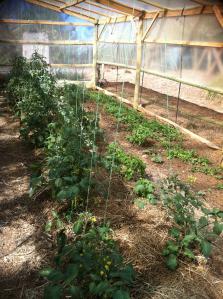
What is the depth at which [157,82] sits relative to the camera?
10.4 metres

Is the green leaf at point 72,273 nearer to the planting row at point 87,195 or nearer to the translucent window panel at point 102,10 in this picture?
the planting row at point 87,195

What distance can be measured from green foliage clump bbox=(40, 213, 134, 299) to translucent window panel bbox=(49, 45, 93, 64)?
9.21 meters

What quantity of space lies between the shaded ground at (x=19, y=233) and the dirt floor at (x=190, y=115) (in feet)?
11.1

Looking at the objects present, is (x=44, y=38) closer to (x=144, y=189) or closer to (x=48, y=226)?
(x=144, y=189)

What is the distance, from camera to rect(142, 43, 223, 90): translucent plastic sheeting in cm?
540

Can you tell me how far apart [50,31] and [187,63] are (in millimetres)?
5739

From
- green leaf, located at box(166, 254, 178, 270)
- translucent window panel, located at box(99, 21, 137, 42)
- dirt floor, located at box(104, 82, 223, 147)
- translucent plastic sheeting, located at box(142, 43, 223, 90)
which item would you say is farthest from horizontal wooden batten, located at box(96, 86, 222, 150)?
green leaf, located at box(166, 254, 178, 270)

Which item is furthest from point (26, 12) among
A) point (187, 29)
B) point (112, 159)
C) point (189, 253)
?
point (189, 253)

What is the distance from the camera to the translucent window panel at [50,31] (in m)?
10.2

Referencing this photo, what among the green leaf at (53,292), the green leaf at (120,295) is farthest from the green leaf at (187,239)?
the green leaf at (53,292)

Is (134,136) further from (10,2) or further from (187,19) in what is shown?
(10,2)

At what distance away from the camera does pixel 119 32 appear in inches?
359

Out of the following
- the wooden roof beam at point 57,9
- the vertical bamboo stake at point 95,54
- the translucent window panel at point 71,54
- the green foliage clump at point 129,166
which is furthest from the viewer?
the translucent window panel at point 71,54

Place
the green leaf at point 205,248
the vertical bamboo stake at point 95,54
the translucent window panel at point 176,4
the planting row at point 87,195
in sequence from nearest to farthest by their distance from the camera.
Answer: the planting row at point 87,195, the green leaf at point 205,248, the translucent window panel at point 176,4, the vertical bamboo stake at point 95,54
